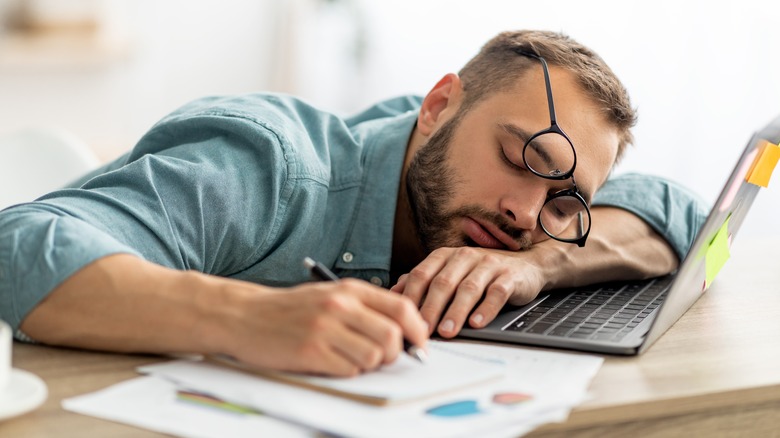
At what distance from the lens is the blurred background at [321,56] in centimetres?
264

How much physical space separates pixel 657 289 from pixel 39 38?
2.96m

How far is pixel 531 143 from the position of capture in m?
1.25

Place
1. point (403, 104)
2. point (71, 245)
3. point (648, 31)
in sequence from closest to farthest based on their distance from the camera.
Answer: point (71, 245), point (403, 104), point (648, 31)

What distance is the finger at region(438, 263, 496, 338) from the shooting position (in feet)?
3.20

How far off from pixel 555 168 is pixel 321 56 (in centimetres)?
273

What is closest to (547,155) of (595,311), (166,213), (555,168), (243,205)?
(555,168)

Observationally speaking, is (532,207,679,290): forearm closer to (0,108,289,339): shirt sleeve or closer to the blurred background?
(0,108,289,339): shirt sleeve

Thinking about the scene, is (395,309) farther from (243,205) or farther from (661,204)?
(661,204)

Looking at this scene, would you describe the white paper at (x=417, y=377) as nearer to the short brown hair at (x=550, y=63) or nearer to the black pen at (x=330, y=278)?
the black pen at (x=330, y=278)

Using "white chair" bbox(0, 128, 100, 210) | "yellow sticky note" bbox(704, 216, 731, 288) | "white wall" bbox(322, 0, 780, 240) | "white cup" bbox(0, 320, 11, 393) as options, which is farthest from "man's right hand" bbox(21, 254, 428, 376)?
"white wall" bbox(322, 0, 780, 240)

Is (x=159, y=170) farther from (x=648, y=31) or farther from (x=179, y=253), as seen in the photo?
(x=648, y=31)

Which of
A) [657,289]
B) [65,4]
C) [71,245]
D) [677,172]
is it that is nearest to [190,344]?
[71,245]

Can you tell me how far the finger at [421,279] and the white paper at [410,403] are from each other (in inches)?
8.1

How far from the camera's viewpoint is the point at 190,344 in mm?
813
